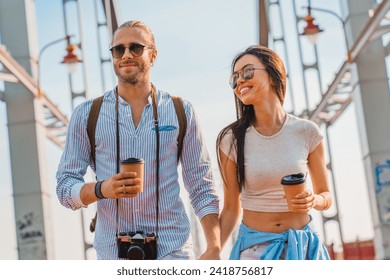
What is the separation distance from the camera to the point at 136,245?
1.99 m

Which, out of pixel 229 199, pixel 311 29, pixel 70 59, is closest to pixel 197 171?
pixel 229 199

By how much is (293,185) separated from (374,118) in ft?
18.7

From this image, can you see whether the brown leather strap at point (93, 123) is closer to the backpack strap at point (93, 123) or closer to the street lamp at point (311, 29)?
the backpack strap at point (93, 123)

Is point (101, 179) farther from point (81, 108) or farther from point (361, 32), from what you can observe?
point (361, 32)

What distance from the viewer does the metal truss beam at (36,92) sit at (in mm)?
5579

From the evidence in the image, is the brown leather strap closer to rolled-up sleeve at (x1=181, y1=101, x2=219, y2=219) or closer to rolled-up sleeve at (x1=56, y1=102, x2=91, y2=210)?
rolled-up sleeve at (x1=56, y1=102, x2=91, y2=210)

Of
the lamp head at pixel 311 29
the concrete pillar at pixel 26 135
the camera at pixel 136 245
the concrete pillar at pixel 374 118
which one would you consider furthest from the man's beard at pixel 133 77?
the concrete pillar at pixel 374 118

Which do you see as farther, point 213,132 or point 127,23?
point 213,132

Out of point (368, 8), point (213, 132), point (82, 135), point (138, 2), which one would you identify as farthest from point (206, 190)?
point (368, 8)

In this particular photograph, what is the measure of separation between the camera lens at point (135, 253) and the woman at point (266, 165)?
0.68ft

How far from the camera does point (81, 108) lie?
2049mm

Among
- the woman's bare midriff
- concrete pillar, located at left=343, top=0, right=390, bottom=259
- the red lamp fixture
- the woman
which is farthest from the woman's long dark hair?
concrete pillar, located at left=343, top=0, right=390, bottom=259

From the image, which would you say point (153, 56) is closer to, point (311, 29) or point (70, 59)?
point (70, 59)
